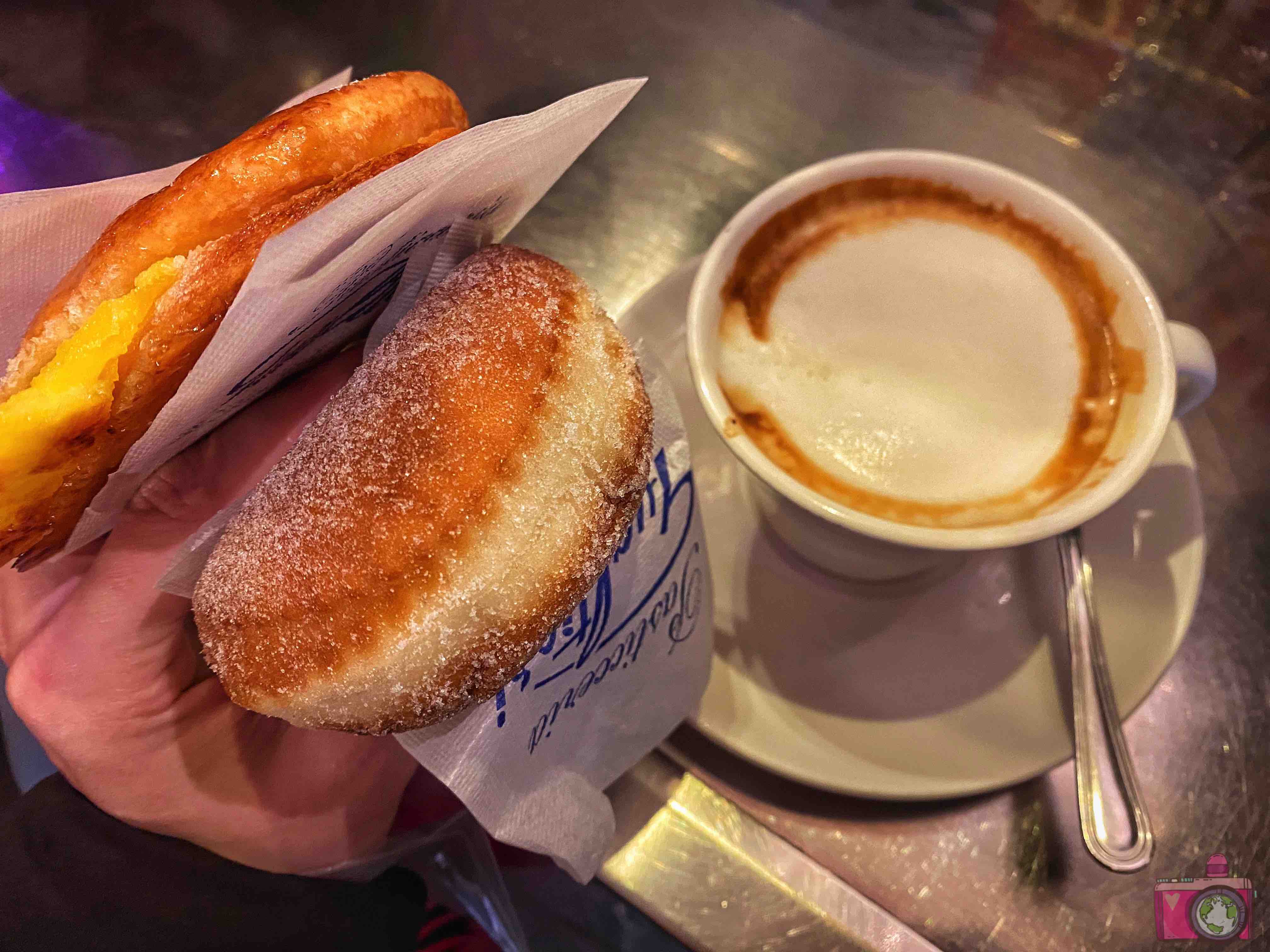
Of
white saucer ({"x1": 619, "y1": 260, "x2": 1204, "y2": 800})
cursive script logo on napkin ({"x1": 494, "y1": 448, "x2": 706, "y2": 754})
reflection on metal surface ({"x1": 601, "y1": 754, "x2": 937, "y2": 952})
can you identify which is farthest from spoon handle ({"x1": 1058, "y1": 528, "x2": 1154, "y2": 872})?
cursive script logo on napkin ({"x1": 494, "y1": 448, "x2": 706, "y2": 754})

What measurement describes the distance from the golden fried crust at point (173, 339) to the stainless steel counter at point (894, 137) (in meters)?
0.77

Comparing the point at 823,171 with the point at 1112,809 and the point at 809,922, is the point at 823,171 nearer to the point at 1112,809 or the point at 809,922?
the point at 1112,809

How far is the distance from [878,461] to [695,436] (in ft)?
1.01

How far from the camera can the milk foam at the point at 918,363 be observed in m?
0.82

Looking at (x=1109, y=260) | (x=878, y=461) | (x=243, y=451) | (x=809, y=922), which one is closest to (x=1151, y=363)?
(x=1109, y=260)

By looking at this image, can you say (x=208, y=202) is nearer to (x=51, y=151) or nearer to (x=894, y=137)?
(x=51, y=151)

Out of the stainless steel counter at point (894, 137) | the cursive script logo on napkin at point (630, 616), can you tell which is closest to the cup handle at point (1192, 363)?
the stainless steel counter at point (894, 137)

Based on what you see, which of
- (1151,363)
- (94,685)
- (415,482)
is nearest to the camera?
(415,482)

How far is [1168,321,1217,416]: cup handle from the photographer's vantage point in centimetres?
81

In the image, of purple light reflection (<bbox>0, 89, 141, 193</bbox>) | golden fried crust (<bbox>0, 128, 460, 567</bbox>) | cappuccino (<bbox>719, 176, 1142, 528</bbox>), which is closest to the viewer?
golden fried crust (<bbox>0, 128, 460, 567</bbox>)

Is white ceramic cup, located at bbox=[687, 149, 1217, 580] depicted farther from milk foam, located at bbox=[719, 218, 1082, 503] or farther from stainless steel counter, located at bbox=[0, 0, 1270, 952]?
stainless steel counter, located at bbox=[0, 0, 1270, 952]

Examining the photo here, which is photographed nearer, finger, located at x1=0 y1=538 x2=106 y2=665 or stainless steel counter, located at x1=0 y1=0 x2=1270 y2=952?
finger, located at x1=0 y1=538 x2=106 y2=665

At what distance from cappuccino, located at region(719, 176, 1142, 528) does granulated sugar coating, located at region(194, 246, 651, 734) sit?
0.30 metres

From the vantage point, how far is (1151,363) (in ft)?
2.60
